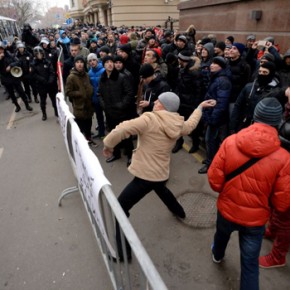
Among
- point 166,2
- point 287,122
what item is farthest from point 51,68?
point 166,2

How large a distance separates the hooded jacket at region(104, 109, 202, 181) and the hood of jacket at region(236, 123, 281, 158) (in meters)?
0.83

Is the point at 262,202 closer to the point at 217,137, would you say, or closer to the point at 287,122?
the point at 287,122

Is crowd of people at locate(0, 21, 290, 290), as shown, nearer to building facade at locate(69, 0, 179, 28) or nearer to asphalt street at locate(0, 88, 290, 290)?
asphalt street at locate(0, 88, 290, 290)

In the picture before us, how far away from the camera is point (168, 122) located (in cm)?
253

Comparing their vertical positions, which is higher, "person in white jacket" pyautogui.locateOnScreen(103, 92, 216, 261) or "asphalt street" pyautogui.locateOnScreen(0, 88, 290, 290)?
"person in white jacket" pyautogui.locateOnScreen(103, 92, 216, 261)

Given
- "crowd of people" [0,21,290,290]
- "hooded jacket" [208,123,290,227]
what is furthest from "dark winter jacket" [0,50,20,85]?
"hooded jacket" [208,123,290,227]

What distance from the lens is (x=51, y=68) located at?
7.06m

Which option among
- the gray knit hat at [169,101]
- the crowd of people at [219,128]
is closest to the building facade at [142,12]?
the crowd of people at [219,128]

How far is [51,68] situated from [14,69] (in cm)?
144

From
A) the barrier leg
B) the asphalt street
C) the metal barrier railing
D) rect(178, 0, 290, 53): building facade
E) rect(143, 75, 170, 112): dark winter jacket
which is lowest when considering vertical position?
the asphalt street

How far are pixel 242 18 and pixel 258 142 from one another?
8.21 meters

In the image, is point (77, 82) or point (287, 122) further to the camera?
point (77, 82)

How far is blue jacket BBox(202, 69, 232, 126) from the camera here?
3795mm

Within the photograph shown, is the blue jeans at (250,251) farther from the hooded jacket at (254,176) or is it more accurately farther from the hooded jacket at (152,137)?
the hooded jacket at (152,137)
